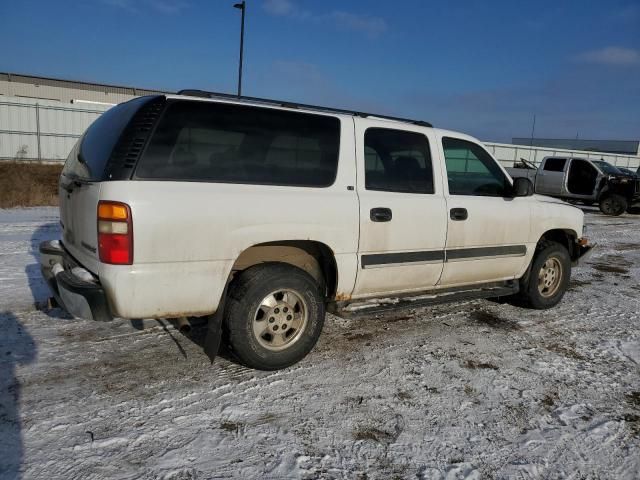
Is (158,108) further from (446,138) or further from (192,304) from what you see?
(446,138)

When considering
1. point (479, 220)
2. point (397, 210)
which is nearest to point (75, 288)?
point (397, 210)

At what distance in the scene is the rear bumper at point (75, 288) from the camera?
119 inches

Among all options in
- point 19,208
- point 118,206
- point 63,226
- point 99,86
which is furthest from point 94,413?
point 99,86

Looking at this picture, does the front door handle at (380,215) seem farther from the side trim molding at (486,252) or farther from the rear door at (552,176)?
the rear door at (552,176)

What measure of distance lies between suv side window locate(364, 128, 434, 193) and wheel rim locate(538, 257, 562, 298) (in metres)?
2.01

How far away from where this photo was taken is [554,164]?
1723 centimetres

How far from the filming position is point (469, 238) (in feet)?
15.0

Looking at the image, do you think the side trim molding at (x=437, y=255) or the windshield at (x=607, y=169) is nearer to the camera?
the side trim molding at (x=437, y=255)

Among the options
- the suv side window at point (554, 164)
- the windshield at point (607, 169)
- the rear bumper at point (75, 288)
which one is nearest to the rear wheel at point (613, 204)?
the windshield at point (607, 169)

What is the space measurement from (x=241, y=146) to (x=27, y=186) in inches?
488

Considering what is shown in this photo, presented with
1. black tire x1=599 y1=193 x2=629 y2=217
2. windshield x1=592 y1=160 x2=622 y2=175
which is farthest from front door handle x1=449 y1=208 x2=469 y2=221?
windshield x1=592 y1=160 x2=622 y2=175

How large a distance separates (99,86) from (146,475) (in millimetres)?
48368

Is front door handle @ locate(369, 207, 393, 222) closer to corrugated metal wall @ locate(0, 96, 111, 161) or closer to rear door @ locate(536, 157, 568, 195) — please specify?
rear door @ locate(536, 157, 568, 195)

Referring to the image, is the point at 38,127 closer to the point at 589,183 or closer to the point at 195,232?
the point at 195,232
